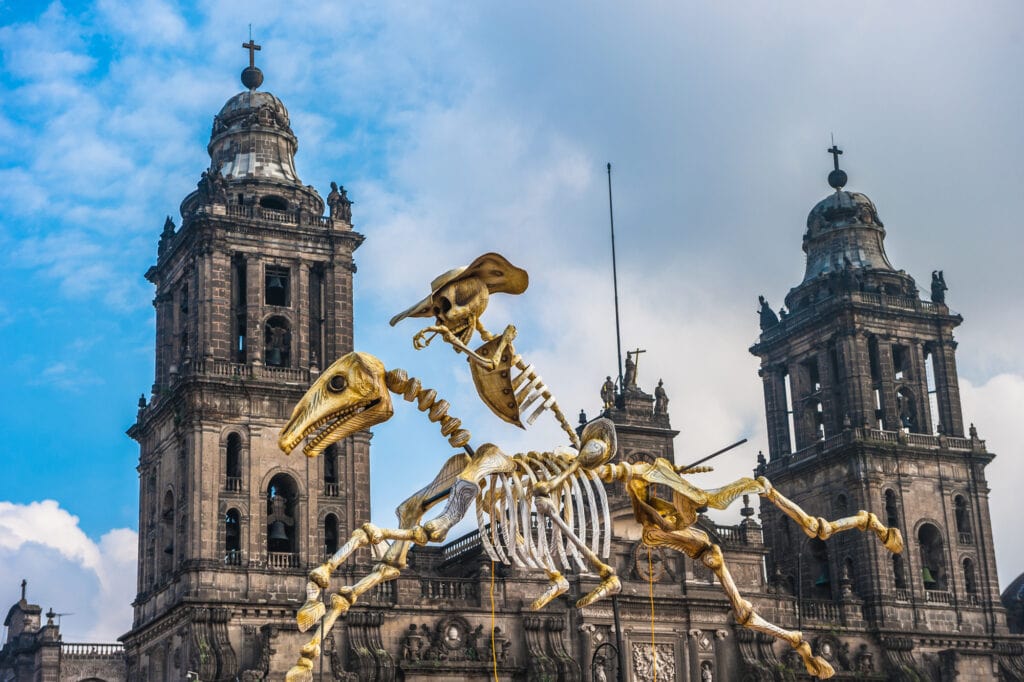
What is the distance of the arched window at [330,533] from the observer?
46325 millimetres

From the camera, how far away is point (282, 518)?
46.0 metres

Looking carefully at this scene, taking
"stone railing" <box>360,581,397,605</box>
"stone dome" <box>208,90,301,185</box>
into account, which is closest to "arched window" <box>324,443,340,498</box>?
"stone railing" <box>360,581,397,605</box>

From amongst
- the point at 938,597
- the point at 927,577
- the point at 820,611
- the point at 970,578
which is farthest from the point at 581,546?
the point at 970,578

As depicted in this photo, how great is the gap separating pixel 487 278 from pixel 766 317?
4138cm

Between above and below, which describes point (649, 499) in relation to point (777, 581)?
below

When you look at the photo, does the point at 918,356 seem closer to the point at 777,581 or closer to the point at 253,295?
the point at 777,581

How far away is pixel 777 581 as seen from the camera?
5428 cm

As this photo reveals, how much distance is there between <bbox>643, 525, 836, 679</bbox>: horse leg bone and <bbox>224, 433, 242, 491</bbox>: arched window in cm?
2563

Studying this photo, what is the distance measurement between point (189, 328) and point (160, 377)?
2653 mm

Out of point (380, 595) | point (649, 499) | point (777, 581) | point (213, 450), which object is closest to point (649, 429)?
point (777, 581)

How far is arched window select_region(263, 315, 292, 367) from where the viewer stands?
47.5 meters

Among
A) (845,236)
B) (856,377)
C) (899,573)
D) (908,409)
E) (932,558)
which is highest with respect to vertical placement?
(845,236)

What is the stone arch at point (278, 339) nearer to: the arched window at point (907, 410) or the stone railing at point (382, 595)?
the stone railing at point (382, 595)

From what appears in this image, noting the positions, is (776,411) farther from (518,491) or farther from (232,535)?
(518,491)
